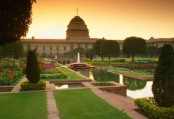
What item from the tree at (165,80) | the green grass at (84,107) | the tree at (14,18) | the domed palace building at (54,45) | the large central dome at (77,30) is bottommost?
the green grass at (84,107)

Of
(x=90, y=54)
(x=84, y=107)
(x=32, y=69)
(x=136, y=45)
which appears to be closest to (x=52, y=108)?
(x=84, y=107)

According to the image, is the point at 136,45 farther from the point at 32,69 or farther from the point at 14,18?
the point at 14,18

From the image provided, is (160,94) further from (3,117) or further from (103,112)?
(3,117)

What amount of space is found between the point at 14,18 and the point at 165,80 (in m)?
4.83

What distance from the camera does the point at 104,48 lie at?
37.1m

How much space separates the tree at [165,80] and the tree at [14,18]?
440 cm

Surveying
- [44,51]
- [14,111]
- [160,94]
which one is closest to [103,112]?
[160,94]

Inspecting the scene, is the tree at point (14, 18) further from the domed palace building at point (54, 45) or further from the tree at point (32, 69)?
the domed palace building at point (54, 45)

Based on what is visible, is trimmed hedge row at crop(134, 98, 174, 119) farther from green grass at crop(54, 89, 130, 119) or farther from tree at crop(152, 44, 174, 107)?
green grass at crop(54, 89, 130, 119)

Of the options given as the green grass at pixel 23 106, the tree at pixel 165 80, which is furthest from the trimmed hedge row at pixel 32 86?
the tree at pixel 165 80

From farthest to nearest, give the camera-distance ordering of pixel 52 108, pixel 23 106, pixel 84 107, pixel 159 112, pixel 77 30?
1. pixel 77 30
2. pixel 23 106
3. pixel 84 107
4. pixel 52 108
5. pixel 159 112

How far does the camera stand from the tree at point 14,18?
19.1 ft

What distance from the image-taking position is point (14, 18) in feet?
20.6

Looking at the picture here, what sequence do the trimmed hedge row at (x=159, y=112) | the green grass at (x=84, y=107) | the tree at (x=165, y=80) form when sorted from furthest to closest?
the green grass at (x=84, y=107), the tree at (x=165, y=80), the trimmed hedge row at (x=159, y=112)
